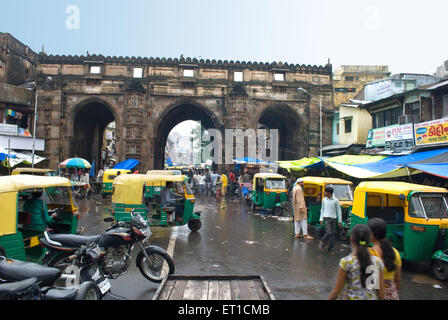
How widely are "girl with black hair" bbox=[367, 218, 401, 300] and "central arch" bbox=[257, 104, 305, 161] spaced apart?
2438cm

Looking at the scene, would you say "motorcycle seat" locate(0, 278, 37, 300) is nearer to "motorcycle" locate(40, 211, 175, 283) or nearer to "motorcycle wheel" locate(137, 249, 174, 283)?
"motorcycle" locate(40, 211, 175, 283)

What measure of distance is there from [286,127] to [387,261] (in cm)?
2755

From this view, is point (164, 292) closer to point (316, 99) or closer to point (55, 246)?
point (55, 246)

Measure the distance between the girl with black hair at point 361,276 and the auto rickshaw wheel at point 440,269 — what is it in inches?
150

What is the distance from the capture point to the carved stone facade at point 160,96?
26.2 metres

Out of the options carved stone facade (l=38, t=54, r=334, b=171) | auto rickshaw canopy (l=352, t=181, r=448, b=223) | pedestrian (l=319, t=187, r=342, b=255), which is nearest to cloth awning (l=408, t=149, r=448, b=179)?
auto rickshaw canopy (l=352, t=181, r=448, b=223)

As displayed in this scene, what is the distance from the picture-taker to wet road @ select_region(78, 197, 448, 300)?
5.35m

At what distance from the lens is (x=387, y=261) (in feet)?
11.0

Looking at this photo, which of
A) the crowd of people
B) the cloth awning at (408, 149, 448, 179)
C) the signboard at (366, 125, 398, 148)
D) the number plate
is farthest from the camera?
the crowd of people

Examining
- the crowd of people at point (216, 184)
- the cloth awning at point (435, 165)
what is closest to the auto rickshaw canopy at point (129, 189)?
the cloth awning at point (435, 165)

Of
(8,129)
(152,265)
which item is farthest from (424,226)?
(8,129)

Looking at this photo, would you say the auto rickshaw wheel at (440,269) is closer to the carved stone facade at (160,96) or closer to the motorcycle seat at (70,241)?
the motorcycle seat at (70,241)

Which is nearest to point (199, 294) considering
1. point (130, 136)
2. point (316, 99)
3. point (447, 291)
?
point (447, 291)

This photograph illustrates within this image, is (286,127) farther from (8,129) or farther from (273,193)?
(8,129)
